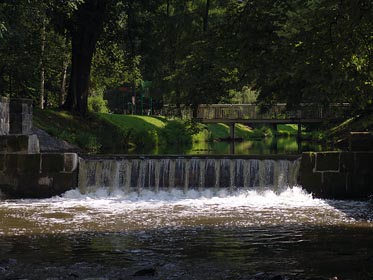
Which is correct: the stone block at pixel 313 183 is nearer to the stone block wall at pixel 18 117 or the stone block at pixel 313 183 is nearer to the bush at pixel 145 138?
the stone block wall at pixel 18 117

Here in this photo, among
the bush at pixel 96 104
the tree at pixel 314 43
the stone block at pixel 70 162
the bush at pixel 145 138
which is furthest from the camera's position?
the bush at pixel 96 104

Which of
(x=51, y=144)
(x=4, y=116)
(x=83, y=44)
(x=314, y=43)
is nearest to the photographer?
(x=314, y=43)

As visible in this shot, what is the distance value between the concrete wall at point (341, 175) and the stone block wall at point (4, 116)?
32.7 feet

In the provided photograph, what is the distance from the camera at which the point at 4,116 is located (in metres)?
21.4

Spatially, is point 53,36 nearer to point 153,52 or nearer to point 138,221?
point 153,52

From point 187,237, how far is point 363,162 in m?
9.21

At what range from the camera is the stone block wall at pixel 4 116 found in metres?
21.2

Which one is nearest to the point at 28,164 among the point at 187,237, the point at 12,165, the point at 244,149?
the point at 12,165

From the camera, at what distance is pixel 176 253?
35.3 ft

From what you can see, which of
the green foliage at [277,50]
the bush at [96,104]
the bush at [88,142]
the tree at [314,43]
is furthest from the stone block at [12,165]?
the bush at [96,104]

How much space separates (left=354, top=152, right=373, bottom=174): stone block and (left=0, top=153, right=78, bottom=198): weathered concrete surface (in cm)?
903

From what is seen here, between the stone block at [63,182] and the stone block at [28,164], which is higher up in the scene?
the stone block at [28,164]

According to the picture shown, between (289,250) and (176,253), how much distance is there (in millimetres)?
1922

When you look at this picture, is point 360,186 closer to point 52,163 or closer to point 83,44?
point 52,163
